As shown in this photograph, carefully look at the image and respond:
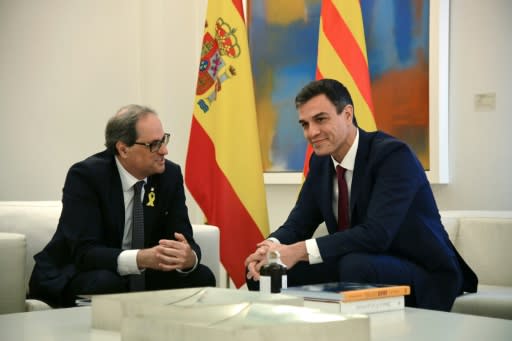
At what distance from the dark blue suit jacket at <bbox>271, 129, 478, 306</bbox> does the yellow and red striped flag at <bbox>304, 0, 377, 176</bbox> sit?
92 centimetres

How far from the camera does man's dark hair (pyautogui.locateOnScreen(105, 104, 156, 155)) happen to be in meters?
3.35

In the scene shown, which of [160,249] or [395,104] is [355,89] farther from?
[160,249]

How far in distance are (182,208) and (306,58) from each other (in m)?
2.12

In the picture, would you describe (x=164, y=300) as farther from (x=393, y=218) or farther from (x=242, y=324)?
(x=393, y=218)

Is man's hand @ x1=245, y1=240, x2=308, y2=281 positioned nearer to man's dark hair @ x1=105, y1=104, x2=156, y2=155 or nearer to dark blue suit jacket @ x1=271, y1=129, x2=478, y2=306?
dark blue suit jacket @ x1=271, y1=129, x2=478, y2=306

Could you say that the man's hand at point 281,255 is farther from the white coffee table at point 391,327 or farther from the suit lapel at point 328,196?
the white coffee table at point 391,327

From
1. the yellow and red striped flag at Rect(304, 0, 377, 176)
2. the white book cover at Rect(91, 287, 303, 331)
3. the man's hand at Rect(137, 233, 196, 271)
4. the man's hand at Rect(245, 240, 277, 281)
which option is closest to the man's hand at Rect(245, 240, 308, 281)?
the man's hand at Rect(245, 240, 277, 281)

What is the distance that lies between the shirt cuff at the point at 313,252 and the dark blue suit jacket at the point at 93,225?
50 centimetres

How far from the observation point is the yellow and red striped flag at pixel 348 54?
4246mm

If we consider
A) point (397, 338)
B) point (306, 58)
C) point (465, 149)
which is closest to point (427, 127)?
point (465, 149)

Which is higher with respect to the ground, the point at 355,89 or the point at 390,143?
the point at 355,89

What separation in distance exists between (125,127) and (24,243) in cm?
73

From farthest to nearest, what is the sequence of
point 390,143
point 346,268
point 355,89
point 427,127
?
point 427,127 < point 355,89 < point 390,143 < point 346,268

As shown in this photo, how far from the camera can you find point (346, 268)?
297cm
